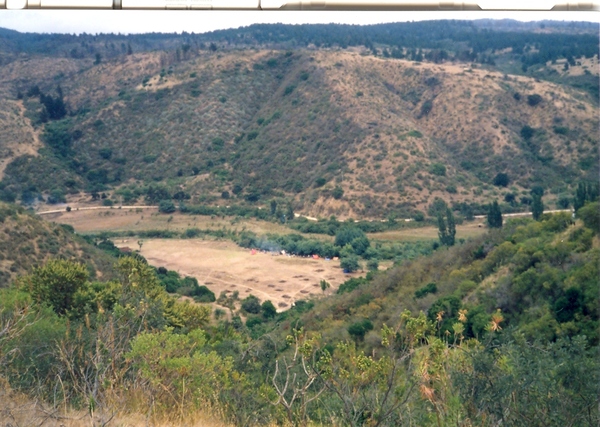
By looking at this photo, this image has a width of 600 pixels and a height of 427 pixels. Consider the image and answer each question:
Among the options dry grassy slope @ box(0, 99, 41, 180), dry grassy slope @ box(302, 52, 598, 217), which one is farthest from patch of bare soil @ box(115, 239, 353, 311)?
dry grassy slope @ box(0, 99, 41, 180)

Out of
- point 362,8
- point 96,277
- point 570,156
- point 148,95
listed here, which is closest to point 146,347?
point 362,8

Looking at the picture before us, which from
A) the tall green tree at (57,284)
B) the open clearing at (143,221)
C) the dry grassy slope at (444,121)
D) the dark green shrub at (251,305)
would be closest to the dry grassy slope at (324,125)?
the dry grassy slope at (444,121)

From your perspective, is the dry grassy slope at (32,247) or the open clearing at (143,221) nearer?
the dry grassy slope at (32,247)

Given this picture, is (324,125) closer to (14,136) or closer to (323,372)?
(14,136)

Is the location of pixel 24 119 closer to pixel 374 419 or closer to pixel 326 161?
pixel 326 161

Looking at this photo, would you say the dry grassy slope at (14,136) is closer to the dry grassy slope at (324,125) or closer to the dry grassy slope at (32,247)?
the dry grassy slope at (324,125)

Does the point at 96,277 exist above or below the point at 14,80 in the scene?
below

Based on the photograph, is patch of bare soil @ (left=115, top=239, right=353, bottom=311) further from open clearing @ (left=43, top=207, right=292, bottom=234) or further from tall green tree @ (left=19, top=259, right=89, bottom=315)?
tall green tree @ (left=19, top=259, right=89, bottom=315)
